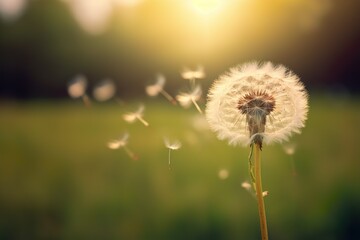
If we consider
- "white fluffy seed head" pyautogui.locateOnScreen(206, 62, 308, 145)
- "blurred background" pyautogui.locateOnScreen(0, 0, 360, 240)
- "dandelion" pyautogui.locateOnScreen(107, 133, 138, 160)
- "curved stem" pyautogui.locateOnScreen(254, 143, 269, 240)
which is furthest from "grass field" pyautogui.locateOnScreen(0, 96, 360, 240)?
"curved stem" pyautogui.locateOnScreen(254, 143, 269, 240)

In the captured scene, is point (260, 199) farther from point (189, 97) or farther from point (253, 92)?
point (189, 97)

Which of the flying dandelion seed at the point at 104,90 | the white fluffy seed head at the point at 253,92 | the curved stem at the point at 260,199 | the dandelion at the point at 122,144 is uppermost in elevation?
the flying dandelion seed at the point at 104,90

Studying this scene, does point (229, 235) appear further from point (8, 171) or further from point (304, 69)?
point (304, 69)

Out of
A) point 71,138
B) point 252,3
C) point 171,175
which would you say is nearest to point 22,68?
point 252,3

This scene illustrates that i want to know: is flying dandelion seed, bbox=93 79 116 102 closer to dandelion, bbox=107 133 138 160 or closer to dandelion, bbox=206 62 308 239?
dandelion, bbox=107 133 138 160

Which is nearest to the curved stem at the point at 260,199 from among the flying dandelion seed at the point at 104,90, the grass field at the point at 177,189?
the grass field at the point at 177,189

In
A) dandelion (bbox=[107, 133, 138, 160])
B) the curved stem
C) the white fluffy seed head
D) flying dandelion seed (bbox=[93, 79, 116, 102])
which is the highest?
flying dandelion seed (bbox=[93, 79, 116, 102])

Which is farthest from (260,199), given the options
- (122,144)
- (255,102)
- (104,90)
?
(104,90)

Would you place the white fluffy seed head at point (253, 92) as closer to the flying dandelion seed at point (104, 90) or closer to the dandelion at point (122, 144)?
the dandelion at point (122, 144)
